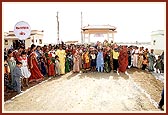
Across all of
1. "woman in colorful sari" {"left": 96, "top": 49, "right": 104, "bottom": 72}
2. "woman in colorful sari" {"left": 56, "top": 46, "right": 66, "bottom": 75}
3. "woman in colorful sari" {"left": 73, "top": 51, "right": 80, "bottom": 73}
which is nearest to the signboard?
"woman in colorful sari" {"left": 56, "top": 46, "right": 66, "bottom": 75}

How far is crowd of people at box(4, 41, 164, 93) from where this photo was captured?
38.7ft

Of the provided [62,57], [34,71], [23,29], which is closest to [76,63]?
[62,57]

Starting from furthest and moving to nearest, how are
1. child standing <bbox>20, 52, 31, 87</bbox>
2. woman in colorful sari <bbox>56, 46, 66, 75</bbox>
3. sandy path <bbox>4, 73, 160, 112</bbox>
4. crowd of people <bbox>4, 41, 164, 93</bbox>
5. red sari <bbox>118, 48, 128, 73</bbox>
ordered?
red sari <bbox>118, 48, 128, 73</bbox> < woman in colorful sari <bbox>56, 46, 66, 75</bbox> < crowd of people <bbox>4, 41, 164, 93</bbox> < child standing <bbox>20, 52, 31, 87</bbox> < sandy path <bbox>4, 73, 160, 112</bbox>

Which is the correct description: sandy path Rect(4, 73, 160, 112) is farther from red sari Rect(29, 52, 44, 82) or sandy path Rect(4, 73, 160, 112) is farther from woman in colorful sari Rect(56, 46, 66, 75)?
woman in colorful sari Rect(56, 46, 66, 75)

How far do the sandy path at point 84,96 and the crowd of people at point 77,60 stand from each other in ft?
2.54

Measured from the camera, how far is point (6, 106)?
27.9ft

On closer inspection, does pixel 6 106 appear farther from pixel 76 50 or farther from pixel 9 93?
pixel 76 50

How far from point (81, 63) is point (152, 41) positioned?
15231 mm

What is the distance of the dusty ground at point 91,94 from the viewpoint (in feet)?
28.4

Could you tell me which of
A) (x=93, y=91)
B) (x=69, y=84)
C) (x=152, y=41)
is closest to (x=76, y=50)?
(x=69, y=84)

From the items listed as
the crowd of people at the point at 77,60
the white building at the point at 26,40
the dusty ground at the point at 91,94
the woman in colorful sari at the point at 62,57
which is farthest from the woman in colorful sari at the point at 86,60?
the white building at the point at 26,40

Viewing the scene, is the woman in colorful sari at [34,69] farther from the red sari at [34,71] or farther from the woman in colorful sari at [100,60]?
the woman in colorful sari at [100,60]

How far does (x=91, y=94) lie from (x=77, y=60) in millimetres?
3905

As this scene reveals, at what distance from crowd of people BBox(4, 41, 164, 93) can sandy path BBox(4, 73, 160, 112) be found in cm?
77
